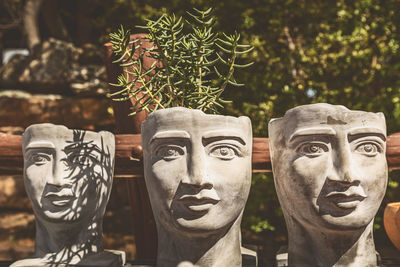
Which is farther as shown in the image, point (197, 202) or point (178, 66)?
point (178, 66)

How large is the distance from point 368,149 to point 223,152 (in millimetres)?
460

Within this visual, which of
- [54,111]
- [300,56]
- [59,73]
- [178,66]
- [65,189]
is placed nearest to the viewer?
[65,189]

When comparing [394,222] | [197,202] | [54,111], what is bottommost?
[394,222]

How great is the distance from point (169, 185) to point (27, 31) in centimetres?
369

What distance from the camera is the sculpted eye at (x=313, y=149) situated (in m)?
1.41

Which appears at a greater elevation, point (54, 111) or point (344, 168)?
point (54, 111)

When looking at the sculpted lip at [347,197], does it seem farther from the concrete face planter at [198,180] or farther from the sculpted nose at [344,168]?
the concrete face planter at [198,180]

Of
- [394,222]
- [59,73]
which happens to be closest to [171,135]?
[394,222]

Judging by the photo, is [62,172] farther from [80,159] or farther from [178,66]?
[178,66]

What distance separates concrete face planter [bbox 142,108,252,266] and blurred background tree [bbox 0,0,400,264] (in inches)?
55.1

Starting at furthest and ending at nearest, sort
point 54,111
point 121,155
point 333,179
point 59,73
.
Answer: point 59,73 → point 54,111 → point 121,155 → point 333,179

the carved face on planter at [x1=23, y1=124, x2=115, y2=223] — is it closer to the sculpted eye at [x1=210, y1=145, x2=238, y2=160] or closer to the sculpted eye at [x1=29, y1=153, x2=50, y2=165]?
the sculpted eye at [x1=29, y1=153, x2=50, y2=165]

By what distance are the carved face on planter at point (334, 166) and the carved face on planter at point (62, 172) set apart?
705mm

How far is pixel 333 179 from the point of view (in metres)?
1.36
